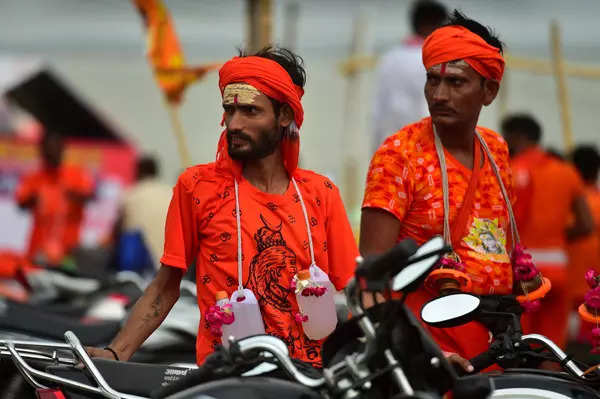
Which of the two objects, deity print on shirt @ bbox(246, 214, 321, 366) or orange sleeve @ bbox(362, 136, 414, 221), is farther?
orange sleeve @ bbox(362, 136, 414, 221)

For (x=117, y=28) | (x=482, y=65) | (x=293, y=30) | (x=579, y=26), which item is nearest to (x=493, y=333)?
(x=482, y=65)

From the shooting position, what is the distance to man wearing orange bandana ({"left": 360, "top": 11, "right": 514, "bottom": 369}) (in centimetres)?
416

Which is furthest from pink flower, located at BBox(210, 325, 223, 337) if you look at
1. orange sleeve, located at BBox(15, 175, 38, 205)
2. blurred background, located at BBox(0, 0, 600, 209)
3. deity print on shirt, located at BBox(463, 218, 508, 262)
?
blurred background, located at BBox(0, 0, 600, 209)

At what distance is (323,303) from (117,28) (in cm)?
1664

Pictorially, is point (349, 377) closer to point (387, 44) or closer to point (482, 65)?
point (482, 65)

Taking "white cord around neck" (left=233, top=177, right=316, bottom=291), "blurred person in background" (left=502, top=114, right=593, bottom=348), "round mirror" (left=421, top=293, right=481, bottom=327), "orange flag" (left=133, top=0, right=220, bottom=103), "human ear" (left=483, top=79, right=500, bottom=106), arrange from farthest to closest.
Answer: "blurred person in background" (left=502, top=114, right=593, bottom=348)
"orange flag" (left=133, top=0, right=220, bottom=103)
"human ear" (left=483, top=79, right=500, bottom=106)
"white cord around neck" (left=233, top=177, right=316, bottom=291)
"round mirror" (left=421, top=293, right=481, bottom=327)

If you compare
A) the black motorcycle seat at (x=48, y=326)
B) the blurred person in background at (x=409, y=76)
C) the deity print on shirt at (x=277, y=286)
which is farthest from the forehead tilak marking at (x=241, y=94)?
the blurred person in background at (x=409, y=76)

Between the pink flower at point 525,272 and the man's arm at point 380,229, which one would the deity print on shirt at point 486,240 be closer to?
the pink flower at point 525,272

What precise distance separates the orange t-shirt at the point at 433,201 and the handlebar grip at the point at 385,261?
1.27 meters

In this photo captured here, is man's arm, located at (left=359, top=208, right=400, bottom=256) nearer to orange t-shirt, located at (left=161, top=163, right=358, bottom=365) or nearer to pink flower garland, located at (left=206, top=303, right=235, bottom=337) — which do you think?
orange t-shirt, located at (left=161, top=163, right=358, bottom=365)

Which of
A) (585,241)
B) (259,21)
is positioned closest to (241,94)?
(259,21)

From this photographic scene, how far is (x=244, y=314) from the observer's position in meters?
3.71

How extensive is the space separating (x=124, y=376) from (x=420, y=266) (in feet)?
3.60

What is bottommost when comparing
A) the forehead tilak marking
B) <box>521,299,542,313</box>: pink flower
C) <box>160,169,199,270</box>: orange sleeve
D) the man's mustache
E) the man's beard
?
<box>521,299,542,313</box>: pink flower
